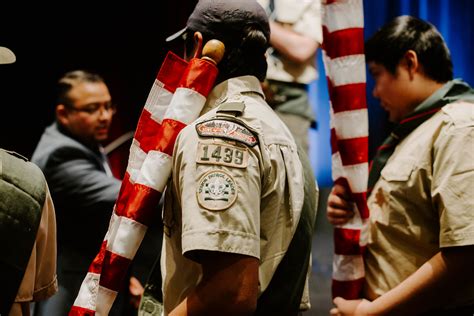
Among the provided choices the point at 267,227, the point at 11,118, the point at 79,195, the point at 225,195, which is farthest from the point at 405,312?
the point at 11,118

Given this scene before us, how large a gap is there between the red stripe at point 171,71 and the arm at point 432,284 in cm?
85

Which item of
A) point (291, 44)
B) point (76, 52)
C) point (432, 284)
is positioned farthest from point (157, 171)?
point (76, 52)

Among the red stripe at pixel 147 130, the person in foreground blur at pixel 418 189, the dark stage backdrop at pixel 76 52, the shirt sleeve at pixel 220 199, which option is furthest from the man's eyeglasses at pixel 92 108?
the shirt sleeve at pixel 220 199

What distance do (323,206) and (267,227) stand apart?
228cm

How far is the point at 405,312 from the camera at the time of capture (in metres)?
1.99

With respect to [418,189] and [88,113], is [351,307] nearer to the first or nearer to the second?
[418,189]

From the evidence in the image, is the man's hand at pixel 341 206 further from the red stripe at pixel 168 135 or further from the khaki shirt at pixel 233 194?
the red stripe at pixel 168 135

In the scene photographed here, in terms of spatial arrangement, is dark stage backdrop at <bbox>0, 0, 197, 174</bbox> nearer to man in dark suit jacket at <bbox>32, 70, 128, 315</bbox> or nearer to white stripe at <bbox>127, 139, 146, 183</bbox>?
man in dark suit jacket at <bbox>32, 70, 128, 315</bbox>

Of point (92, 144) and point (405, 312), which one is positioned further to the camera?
point (92, 144)

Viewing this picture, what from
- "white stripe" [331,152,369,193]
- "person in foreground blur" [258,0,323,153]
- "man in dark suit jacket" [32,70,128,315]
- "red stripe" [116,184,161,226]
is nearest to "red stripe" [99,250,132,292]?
"red stripe" [116,184,161,226]

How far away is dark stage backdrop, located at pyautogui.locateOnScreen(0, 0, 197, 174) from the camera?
4453 mm

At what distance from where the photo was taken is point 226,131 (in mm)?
1537

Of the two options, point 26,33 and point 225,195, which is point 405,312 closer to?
point 225,195

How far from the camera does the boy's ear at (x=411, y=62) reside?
2.26 meters
